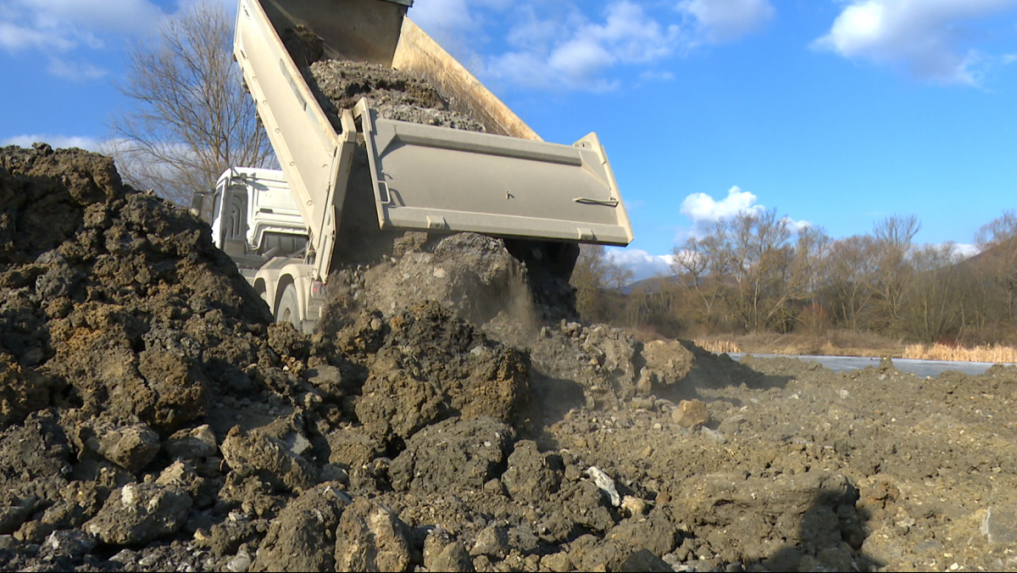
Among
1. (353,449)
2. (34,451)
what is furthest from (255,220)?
(34,451)

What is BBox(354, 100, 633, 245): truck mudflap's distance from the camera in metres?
5.29

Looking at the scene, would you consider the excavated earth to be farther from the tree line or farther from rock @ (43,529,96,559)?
the tree line

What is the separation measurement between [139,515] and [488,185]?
3.44 metres

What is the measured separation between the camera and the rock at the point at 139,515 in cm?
287

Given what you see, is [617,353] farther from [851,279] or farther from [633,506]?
[851,279]

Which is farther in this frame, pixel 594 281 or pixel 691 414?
pixel 594 281

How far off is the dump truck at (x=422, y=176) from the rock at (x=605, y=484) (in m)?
2.24

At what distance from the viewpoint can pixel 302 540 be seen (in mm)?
2629

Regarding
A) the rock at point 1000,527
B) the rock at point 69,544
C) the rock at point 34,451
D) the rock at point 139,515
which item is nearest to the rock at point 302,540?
the rock at point 139,515

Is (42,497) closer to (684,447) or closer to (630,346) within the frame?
(684,447)

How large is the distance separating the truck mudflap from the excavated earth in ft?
0.81

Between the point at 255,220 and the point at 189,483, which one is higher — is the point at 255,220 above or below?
above

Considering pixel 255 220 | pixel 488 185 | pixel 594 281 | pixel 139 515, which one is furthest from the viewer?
pixel 594 281

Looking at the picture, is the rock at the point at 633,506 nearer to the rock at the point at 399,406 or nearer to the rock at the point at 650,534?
the rock at the point at 650,534
